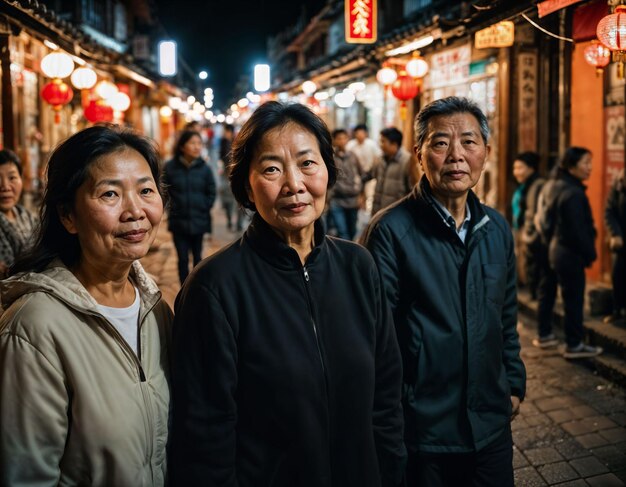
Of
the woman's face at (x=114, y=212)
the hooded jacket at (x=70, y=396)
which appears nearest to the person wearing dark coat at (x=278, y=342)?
the hooded jacket at (x=70, y=396)

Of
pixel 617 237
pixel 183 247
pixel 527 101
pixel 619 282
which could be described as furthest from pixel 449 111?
pixel 527 101

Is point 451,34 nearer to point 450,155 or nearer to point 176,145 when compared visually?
point 176,145

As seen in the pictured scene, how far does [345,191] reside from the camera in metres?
11.8

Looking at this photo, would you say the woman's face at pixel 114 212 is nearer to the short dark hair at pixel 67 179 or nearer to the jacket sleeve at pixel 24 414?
the short dark hair at pixel 67 179

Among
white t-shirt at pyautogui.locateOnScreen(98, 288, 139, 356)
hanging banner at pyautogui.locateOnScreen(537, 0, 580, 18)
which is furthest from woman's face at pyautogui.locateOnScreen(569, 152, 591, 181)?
white t-shirt at pyautogui.locateOnScreen(98, 288, 139, 356)

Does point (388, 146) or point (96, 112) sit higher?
point (96, 112)

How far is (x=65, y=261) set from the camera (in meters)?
2.34

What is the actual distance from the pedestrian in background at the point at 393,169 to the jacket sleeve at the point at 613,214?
3285 millimetres

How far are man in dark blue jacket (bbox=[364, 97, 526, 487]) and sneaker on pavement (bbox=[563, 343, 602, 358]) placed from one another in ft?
14.9

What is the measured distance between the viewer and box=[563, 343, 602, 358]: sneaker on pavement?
7105mm

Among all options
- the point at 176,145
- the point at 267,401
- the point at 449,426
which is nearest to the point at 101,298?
the point at 267,401

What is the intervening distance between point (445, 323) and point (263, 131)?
1434mm

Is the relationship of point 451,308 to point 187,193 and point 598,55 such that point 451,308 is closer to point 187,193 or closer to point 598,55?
point 598,55

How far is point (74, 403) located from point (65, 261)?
2.14 feet
